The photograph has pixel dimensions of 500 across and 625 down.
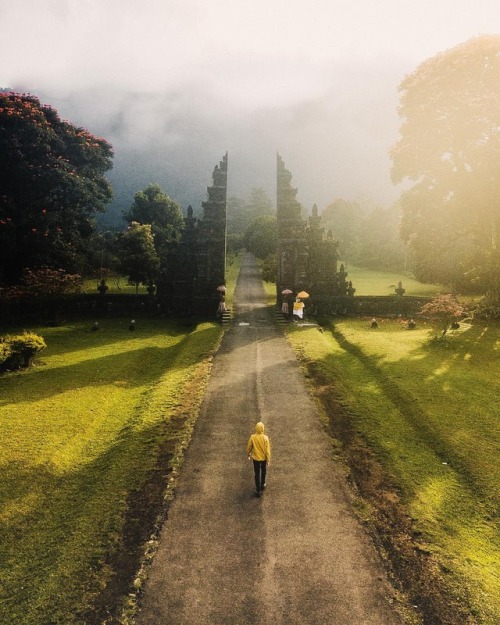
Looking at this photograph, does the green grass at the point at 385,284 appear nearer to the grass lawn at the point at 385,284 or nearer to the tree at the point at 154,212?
the grass lawn at the point at 385,284

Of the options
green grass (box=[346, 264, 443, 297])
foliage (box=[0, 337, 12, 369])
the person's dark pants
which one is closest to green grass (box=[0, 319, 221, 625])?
foliage (box=[0, 337, 12, 369])

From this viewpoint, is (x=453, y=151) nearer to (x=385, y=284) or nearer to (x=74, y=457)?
(x=385, y=284)

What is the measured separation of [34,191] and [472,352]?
37.4 meters

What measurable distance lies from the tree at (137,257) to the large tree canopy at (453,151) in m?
28.6

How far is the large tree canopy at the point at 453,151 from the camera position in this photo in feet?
97.5

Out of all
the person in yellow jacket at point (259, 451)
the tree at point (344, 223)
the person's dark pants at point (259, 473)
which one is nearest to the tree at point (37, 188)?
the person in yellow jacket at point (259, 451)

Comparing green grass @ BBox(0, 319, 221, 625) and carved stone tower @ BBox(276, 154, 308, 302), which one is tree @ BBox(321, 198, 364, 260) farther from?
green grass @ BBox(0, 319, 221, 625)

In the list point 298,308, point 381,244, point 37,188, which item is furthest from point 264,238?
point 298,308

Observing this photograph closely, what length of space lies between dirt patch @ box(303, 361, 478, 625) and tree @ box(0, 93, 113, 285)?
105 ft

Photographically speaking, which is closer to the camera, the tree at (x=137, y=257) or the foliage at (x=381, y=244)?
the tree at (x=137, y=257)

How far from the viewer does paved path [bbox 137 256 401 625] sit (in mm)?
7430

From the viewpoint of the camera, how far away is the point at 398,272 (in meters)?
77.1

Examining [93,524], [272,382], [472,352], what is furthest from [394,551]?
[472,352]

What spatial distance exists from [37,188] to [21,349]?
828 inches
